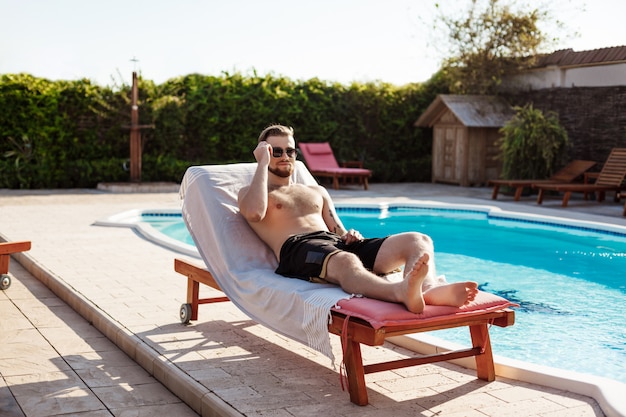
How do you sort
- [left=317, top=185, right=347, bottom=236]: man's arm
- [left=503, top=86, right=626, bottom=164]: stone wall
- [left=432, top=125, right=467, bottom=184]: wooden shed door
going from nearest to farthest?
[left=317, top=185, right=347, bottom=236]: man's arm
[left=503, top=86, right=626, bottom=164]: stone wall
[left=432, top=125, right=467, bottom=184]: wooden shed door

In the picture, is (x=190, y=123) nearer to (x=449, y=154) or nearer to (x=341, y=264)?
(x=449, y=154)

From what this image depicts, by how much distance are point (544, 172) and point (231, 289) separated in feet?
38.9

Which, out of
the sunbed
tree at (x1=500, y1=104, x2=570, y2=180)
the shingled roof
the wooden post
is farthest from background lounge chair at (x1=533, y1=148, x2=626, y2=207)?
the sunbed

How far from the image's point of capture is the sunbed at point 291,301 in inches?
145

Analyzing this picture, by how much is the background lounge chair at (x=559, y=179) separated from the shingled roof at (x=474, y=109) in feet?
7.20

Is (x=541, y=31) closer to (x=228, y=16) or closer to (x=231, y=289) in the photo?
(x=228, y=16)

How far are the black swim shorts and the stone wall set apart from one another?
38.6ft

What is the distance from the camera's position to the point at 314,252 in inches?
170

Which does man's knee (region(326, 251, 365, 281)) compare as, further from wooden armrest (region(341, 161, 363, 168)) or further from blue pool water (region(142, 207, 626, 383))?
wooden armrest (region(341, 161, 363, 168))

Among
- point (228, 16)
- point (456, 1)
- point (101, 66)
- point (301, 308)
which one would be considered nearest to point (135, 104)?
point (101, 66)

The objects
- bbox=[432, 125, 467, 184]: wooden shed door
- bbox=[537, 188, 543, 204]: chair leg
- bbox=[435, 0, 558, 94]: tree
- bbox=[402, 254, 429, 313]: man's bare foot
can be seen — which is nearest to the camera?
bbox=[402, 254, 429, 313]: man's bare foot

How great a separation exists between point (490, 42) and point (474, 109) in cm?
197

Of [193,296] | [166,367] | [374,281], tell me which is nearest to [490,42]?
[193,296]

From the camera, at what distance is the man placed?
3.73 m
